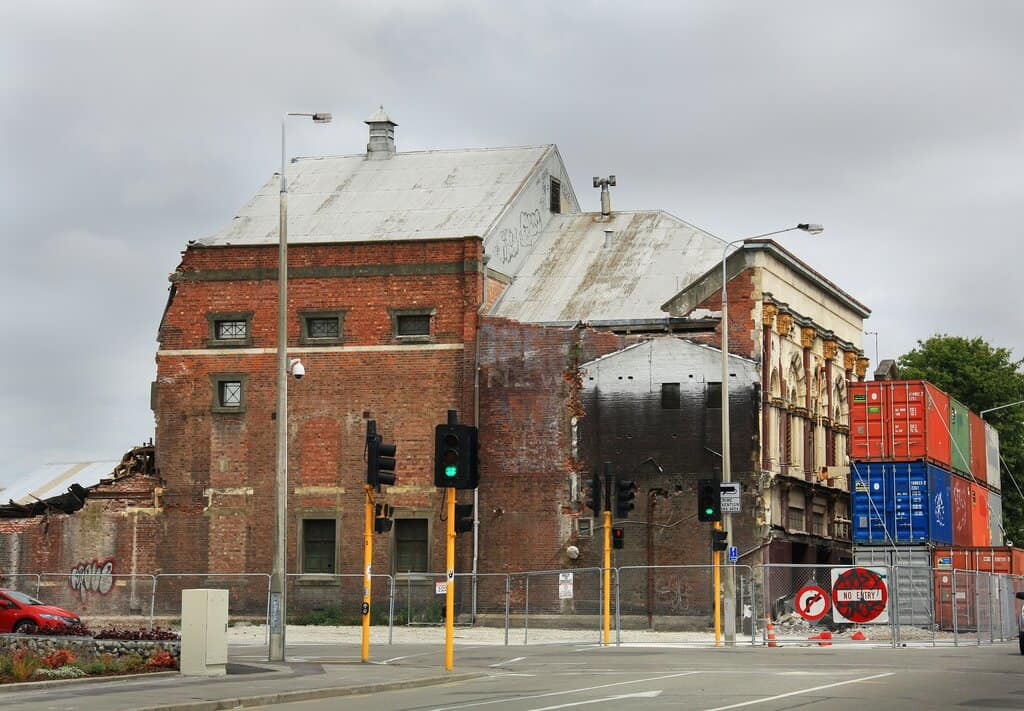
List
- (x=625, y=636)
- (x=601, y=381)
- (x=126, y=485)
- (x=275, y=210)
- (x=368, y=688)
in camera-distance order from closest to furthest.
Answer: (x=368, y=688) < (x=625, y=636) < (x=601, y=381) < (x=126, y=485) < (x=275, y=210)

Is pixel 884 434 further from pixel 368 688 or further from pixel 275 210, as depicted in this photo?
pixel 368 688

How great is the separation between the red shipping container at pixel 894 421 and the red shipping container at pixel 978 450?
7.28 meters

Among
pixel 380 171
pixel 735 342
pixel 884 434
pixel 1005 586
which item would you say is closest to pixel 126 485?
pixel 380 171

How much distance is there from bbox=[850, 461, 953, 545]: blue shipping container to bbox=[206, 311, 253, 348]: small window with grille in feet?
63.0

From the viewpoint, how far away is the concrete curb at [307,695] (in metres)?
20.3

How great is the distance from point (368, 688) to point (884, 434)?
2624cm

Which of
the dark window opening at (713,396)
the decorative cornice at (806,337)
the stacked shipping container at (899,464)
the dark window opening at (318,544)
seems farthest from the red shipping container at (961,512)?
the dark window opening at (318,544)

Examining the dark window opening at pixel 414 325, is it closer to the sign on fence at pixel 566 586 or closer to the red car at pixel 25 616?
the sign on fence at pixel 566 586

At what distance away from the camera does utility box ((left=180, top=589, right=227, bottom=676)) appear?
2552 cm

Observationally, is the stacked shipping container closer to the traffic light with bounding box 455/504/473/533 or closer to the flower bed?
the traffic light with bounding box 455/504/473/533

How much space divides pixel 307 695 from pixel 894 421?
27.7 meters

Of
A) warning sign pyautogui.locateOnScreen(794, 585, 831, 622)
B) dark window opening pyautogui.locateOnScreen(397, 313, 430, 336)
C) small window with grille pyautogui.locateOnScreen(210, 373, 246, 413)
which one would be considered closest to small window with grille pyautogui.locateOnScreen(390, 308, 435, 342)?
dark window opening pyautogui.locateOnScreen(397, 313, 430, 336)

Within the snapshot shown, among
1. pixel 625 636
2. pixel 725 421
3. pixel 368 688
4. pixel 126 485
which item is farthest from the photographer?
pixel 126 485

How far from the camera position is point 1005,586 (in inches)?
1756
